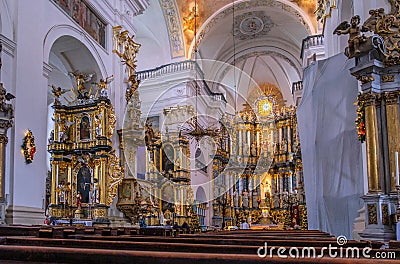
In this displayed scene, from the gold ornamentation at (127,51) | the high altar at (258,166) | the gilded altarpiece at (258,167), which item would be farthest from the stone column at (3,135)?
the high altar at (258,166)

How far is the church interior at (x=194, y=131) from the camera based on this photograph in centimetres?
493

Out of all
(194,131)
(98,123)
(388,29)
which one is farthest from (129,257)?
(194,131)

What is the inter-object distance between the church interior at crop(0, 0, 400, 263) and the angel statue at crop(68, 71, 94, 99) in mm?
36

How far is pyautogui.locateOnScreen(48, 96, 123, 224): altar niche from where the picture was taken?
11.3 metres

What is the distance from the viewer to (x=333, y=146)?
7.12 metres

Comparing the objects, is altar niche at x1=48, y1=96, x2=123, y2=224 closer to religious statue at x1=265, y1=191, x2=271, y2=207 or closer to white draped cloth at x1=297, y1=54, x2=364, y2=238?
white draped cloth at x1=297, y1=54, x2=364, y2=238

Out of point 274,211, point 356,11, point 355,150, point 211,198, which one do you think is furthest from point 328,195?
point 274,211

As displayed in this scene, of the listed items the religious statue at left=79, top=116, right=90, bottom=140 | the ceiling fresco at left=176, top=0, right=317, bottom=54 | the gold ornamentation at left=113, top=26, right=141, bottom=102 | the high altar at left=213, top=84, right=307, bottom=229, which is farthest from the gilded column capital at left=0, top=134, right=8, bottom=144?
the high altar at left=213, top=84, right=307, bottom=229

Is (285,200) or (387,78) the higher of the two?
(387,78)

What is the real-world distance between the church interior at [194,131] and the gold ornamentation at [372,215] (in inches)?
0.4

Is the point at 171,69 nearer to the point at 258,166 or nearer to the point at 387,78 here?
the point at 258,166

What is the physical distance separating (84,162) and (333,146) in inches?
255

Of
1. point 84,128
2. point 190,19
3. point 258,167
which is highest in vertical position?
point 190,19

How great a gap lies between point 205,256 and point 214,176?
21.7 metres
